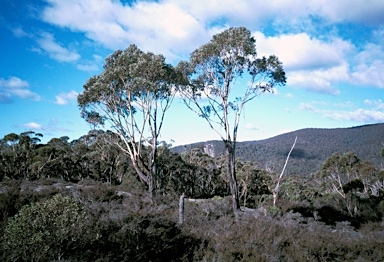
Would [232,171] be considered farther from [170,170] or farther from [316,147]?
[316,147]

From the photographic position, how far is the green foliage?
205 inches

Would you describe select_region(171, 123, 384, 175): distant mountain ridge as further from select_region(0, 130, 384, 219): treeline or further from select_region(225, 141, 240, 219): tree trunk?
select_region(225, 141, 240, 219): tree trunk

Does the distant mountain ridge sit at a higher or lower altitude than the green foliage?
higher

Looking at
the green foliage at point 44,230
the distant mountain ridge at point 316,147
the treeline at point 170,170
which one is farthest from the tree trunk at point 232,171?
the distant mountain ridge at point 316,147


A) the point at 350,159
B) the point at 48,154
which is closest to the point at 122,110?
the point at 48,154

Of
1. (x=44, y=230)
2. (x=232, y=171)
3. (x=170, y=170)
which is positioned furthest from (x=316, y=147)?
(x=44, y=230)

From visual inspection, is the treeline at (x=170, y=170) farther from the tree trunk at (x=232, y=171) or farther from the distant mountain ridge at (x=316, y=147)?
the distant mountain ridge at (x=316, y=147)

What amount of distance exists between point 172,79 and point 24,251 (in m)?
13.1

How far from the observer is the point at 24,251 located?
511cm

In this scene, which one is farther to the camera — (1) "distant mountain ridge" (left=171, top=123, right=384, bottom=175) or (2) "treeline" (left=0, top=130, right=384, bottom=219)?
(1) "distant mountain ridge" (left=171, top=123, right=384, bottom=175)

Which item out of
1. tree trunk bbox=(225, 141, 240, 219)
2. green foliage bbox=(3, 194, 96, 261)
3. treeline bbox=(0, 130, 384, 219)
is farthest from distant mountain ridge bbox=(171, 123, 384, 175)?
green foliage bbox=(3, 194, 96, 261)

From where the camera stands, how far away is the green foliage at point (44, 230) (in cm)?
521

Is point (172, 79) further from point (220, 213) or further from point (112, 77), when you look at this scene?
point (220, 213)

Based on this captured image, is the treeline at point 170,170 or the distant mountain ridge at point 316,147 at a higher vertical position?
the distant mountain ridge at point 316,147
